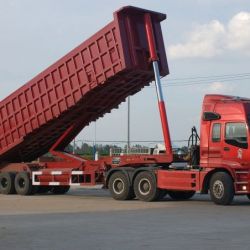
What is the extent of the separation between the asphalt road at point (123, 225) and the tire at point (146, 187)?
298 mm

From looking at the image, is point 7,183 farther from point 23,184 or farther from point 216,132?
point 216,132

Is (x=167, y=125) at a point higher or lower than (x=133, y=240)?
higher

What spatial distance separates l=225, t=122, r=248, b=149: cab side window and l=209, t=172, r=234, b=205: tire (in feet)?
2.83

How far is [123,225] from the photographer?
11.9 metres

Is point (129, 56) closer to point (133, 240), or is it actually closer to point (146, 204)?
point (146, 204)

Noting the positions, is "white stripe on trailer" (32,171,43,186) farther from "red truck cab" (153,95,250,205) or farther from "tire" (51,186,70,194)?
"red truck cab" (153,95,250,205)

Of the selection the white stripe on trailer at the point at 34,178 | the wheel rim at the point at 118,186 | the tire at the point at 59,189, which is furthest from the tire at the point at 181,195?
the tire at the point at 59,189

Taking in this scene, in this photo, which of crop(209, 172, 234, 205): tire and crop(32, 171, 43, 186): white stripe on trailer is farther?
crop(32, 171, 43, 186): white stripe on trailer

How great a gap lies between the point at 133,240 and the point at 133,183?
27.1 ft

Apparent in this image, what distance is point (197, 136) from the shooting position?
685 inches

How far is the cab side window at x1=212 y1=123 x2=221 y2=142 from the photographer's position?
16.7 meters

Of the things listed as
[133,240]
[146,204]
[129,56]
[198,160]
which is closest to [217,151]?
[198,160]

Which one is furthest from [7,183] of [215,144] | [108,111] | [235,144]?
[235,144]

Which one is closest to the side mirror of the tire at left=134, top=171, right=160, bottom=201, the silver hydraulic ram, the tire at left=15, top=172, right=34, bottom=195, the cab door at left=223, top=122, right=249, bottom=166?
the cab door at left=223, top=122, right=249, bottom=166
